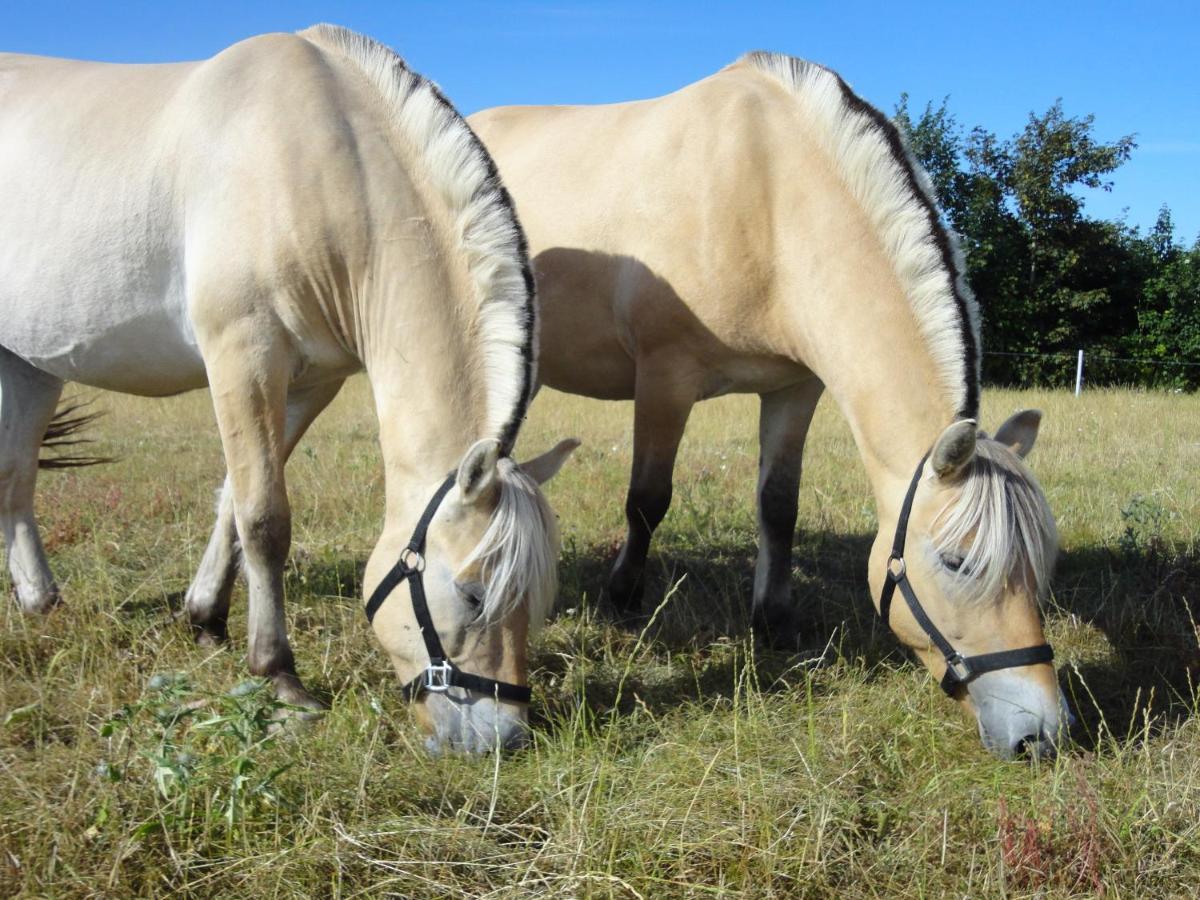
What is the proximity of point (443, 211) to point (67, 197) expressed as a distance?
172 centimetres

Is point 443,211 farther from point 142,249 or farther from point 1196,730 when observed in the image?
point 1196,730

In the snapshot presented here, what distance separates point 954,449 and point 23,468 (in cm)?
412

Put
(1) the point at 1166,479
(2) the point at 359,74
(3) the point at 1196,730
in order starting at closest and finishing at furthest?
(3) the point at 1196,730 → (2) the point at 359,74 → (1) the point at 1166,479

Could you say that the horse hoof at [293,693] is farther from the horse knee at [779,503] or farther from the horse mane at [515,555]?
the horse knee at [779,503]

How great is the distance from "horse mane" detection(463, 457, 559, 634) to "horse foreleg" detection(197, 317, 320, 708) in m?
0.93

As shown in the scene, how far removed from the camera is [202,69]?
3842mm

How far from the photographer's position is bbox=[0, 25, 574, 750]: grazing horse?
3006 mm

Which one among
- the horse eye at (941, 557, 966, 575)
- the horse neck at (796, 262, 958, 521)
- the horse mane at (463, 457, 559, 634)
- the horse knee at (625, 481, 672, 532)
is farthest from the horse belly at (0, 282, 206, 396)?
the horse eye at (941, 557, 966, 575)

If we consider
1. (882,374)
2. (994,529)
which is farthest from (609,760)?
(882,374)

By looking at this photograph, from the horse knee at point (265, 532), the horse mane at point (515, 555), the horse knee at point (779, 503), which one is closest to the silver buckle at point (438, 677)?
the horse mane at point (515, 555)

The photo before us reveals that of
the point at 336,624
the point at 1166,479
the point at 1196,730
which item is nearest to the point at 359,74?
the point at 336,624

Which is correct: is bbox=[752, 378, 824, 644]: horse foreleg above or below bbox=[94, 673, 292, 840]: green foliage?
above

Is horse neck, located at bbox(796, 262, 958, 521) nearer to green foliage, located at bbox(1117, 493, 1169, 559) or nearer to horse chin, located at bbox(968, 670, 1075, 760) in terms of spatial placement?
horse chin, located at bbox(968, 670, 1075, 760)

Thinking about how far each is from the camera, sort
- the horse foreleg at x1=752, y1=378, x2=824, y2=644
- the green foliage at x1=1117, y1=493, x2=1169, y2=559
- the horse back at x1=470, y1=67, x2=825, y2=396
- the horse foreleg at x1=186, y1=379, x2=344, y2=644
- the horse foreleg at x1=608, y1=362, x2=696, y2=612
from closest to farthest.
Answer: the horse back at x1=470, y1=67, x2=825, y2=396 → the horse foreleg at x1=186, y1=379, x2=344, y2=644 → the horse foreleg at x1=608, y1=362, x2=696, y2=612 → the horse foreleg at x1=752, y1=378, x2=824, y2=644 → the green foliage at x1=1117, y1=493, x2=1169, y2=559
